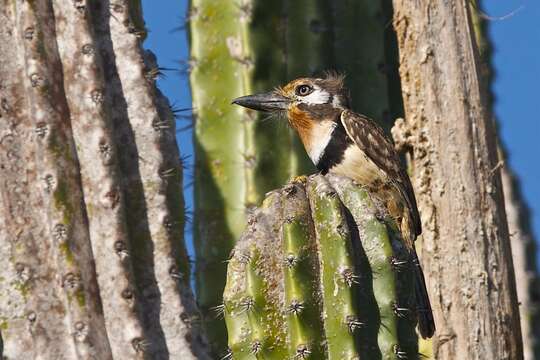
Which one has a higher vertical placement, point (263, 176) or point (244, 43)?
point (244, 43)

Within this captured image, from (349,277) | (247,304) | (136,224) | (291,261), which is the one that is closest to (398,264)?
(349,277)

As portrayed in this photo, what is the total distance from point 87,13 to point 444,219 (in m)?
1.92

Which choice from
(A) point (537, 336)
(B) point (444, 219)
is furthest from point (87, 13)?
(A) point (537, 336)

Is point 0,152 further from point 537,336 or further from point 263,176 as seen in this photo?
point 537,336

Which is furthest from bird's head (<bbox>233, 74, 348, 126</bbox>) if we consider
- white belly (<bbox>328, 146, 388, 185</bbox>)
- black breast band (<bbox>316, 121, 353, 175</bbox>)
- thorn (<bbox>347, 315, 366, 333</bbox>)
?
thorn (<bbox>347, 315, 366, 333</bbox>)

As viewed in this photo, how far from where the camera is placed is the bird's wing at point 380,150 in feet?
18.1

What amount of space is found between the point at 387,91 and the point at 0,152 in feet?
7.46

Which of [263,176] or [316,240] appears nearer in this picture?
[316,240]

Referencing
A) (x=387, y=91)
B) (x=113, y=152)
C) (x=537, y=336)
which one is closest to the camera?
(x=113, y=152)

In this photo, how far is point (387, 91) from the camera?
6070mm

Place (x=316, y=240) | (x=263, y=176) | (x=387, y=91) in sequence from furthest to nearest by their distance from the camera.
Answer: (x=387, y=91) < (x=263, y=176) < (x=316, y=240)

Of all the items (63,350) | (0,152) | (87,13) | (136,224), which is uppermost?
(87,13)

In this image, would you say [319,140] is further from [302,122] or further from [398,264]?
[398,264]

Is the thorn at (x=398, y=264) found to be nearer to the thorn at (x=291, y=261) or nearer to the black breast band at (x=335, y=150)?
the thorn at (x=291, y=261)
